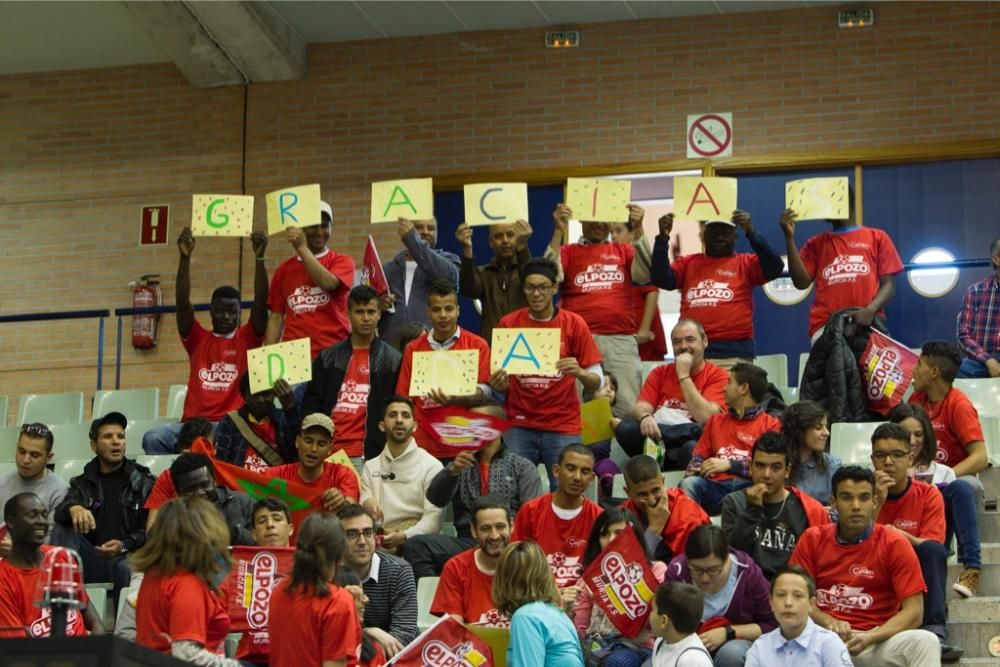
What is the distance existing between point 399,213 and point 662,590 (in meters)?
4.03

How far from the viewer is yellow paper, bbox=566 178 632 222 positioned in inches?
388

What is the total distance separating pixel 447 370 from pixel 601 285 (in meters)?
1.70

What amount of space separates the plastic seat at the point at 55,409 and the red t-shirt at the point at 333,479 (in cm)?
417

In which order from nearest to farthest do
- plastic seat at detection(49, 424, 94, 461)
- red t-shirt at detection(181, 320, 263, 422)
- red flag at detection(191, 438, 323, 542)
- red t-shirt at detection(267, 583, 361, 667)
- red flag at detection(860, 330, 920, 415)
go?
1. red t-shirt at detection(267, 583, 361, 667)
2. red flag at detection(191, 438, 323, 542)
3. red flag at detection(860, 330, 920, 415)
4. red t-shirt at detection(181, 320, 263, 422)
5. plastic seat at detection(49, 424, 94, 461)

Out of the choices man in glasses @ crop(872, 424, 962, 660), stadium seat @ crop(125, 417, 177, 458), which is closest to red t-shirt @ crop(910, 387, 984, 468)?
man in glasses @ crop(872, 424, 962, 660)

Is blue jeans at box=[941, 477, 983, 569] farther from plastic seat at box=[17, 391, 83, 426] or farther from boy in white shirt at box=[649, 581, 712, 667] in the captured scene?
plastic seat at box=[17, 391, 83, 426]

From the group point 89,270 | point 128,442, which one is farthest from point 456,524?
point 89,270

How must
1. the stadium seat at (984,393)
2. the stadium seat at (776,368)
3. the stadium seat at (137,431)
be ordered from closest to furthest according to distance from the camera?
1. the stadium seat at (984,393)
2. the stadium seat at (776,368)
3. the stadium seat at (137,431)

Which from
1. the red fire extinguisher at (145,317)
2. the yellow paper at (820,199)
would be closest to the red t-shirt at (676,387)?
the yellow paper at (820,199)

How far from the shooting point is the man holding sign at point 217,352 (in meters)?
10.3

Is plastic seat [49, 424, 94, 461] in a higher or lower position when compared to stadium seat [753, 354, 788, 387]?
lower

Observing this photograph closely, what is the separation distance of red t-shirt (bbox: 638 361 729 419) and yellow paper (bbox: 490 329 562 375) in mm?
944

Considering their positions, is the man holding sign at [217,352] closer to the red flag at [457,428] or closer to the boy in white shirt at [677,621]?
the red flag at [457,428]

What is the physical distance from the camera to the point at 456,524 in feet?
27.6
